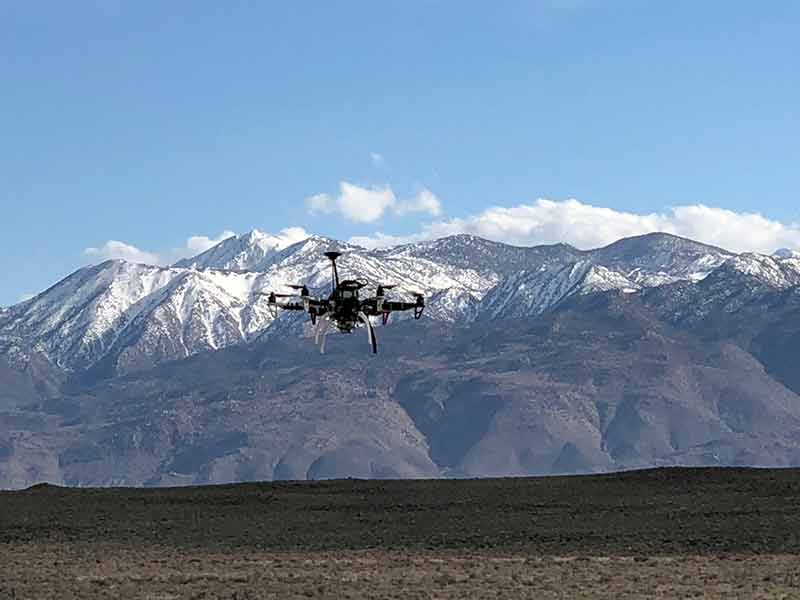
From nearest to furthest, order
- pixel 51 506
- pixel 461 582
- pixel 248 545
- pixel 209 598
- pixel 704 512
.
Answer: pixel 209 598 < pixel 461 582 < pixel 248 545 < pixel 704 512 < pixel 51 506

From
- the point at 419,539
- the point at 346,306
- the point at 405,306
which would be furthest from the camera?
the point at 419,539

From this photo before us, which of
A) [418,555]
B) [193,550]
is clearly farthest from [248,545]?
[418,555]

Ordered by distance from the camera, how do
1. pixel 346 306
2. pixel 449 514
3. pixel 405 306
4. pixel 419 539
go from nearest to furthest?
pixel 405 306 → pixel 346 306 → pixel 419 539 → pixel 449 514

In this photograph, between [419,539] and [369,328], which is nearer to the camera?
[369,328]

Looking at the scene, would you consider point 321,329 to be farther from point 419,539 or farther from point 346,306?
point 419,539

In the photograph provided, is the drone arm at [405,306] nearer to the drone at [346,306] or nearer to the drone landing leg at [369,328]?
the drone at [346,306]

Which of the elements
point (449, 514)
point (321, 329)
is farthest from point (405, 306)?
point (449, 514)

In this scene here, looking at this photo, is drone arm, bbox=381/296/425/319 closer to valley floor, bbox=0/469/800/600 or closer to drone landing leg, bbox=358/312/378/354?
drone landing leg, bbox=358/312/378/354

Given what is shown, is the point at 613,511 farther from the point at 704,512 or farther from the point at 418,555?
the point at 418,555

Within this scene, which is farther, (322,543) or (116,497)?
(116,497)
